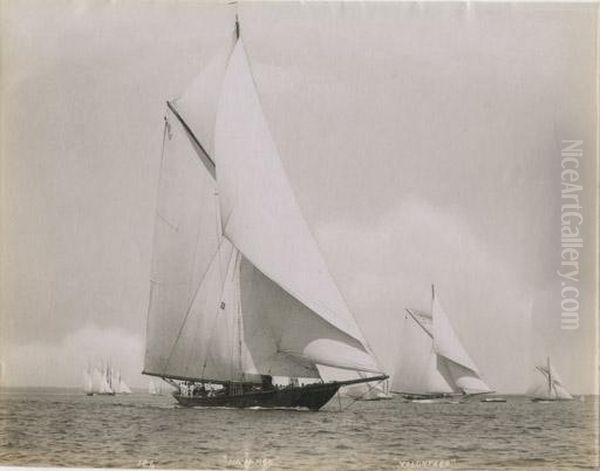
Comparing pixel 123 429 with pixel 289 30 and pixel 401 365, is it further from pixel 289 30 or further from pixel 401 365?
pixel 289 30

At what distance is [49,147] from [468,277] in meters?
2.16

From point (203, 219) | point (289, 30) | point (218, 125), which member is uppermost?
point (289, 30)

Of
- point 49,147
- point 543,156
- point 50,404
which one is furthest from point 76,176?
point 543,156

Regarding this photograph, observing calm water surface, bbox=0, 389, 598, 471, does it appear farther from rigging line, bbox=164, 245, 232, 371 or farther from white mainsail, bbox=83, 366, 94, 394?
rigging line, bbox=164, 245, 232, 371

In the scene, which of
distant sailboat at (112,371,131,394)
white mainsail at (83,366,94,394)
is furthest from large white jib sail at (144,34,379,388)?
white mainsail at (83,366,94,394)

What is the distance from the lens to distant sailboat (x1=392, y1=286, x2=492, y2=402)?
185 inches

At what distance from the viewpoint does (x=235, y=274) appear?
16.4 feet

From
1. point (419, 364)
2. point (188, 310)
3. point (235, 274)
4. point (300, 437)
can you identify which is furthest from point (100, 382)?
point (419, 364)

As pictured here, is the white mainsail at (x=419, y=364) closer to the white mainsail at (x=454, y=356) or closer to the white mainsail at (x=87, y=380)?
the white mainsail at (x=454, y=356)

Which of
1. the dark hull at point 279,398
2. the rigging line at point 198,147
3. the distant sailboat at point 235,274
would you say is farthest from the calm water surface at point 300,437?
the rigging line at point 198,147

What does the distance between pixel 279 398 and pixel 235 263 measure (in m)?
0.76

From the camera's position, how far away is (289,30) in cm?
467

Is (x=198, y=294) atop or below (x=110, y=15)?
below

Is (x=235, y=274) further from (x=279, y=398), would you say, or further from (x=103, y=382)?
(x=103, y=382)
